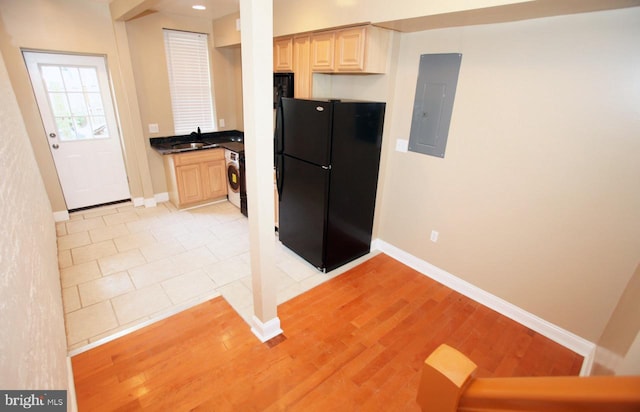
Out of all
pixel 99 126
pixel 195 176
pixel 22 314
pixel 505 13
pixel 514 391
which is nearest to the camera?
pixel 514 391

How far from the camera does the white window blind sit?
432cm

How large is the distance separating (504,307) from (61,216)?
5.37 metres

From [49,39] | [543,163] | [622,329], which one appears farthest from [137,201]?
[622,329]

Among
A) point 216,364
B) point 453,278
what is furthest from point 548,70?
point 216,364

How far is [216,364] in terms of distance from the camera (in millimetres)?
2016

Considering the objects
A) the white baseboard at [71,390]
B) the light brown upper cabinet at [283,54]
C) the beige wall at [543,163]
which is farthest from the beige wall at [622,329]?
the light brown upper cabinet at [283,54]

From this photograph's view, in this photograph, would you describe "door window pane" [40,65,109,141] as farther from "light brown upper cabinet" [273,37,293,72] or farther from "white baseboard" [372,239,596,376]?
"white baseboard" [372,239,596,376]

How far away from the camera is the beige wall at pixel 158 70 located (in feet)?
13.1

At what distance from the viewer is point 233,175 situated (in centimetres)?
443

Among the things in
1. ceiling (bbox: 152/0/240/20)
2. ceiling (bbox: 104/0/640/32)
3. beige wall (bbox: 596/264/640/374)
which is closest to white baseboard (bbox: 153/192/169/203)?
ceiling (bbox: 152/0/240/20)

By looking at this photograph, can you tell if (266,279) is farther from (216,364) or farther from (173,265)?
(173,265)

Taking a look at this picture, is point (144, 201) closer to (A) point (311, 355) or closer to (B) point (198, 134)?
(B) point (198, 134)

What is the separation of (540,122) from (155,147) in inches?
182

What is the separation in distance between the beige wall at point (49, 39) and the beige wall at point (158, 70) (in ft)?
0.80
